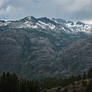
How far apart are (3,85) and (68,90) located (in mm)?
44705

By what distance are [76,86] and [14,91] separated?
43.0m

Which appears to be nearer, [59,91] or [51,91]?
[59,91]

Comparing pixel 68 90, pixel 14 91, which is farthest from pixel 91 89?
pixel 14 91

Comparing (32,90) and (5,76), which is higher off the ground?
(5,76)

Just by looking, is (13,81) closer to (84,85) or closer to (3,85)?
(3,85)

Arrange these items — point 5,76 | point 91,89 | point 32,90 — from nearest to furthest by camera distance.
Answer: point 91,89 → point 5,76 → point 32,90

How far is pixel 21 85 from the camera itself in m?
188

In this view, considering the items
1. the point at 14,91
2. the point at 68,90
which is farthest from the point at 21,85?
the point at 68,90

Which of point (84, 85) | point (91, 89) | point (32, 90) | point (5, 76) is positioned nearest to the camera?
point (91, 89)

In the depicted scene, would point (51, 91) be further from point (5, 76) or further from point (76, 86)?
point (5, 76)

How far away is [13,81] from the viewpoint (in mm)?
169875

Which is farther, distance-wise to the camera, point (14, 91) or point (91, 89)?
point (14, 91)

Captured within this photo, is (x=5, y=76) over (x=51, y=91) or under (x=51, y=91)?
over

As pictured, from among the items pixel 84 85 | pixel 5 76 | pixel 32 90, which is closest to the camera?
pixel 84 85
